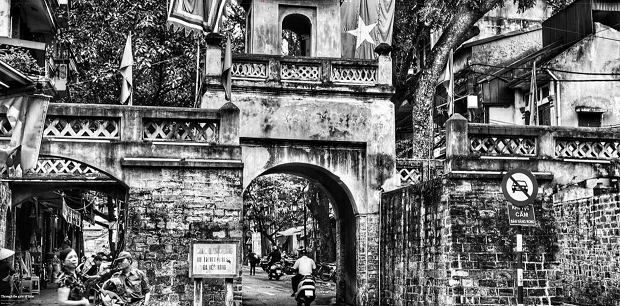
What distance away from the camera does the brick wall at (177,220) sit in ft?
45.9

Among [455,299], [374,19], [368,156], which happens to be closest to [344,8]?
[374,19]

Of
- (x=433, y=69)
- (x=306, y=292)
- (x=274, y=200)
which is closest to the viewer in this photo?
(x=306, y=292)

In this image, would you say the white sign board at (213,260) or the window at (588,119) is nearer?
the white sign board at (213,260)

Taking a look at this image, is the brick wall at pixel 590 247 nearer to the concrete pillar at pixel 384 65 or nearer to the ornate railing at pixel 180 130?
the concrete pillar at pixel 384 65

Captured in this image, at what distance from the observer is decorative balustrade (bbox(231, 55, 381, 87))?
18219 millimetres

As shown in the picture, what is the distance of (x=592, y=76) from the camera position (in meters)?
26.9

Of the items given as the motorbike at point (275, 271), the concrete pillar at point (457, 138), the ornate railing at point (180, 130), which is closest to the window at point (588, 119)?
the motorbike at point (275, 271)

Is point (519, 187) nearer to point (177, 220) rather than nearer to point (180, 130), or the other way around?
point (177, 220)

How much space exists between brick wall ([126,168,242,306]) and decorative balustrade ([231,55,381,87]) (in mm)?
4159

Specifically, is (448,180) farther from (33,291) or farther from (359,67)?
(33,291)

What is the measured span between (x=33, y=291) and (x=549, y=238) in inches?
627

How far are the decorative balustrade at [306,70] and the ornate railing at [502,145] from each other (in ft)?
15.2

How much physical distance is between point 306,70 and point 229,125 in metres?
4.32

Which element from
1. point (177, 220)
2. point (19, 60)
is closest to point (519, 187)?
point (177, 220)
